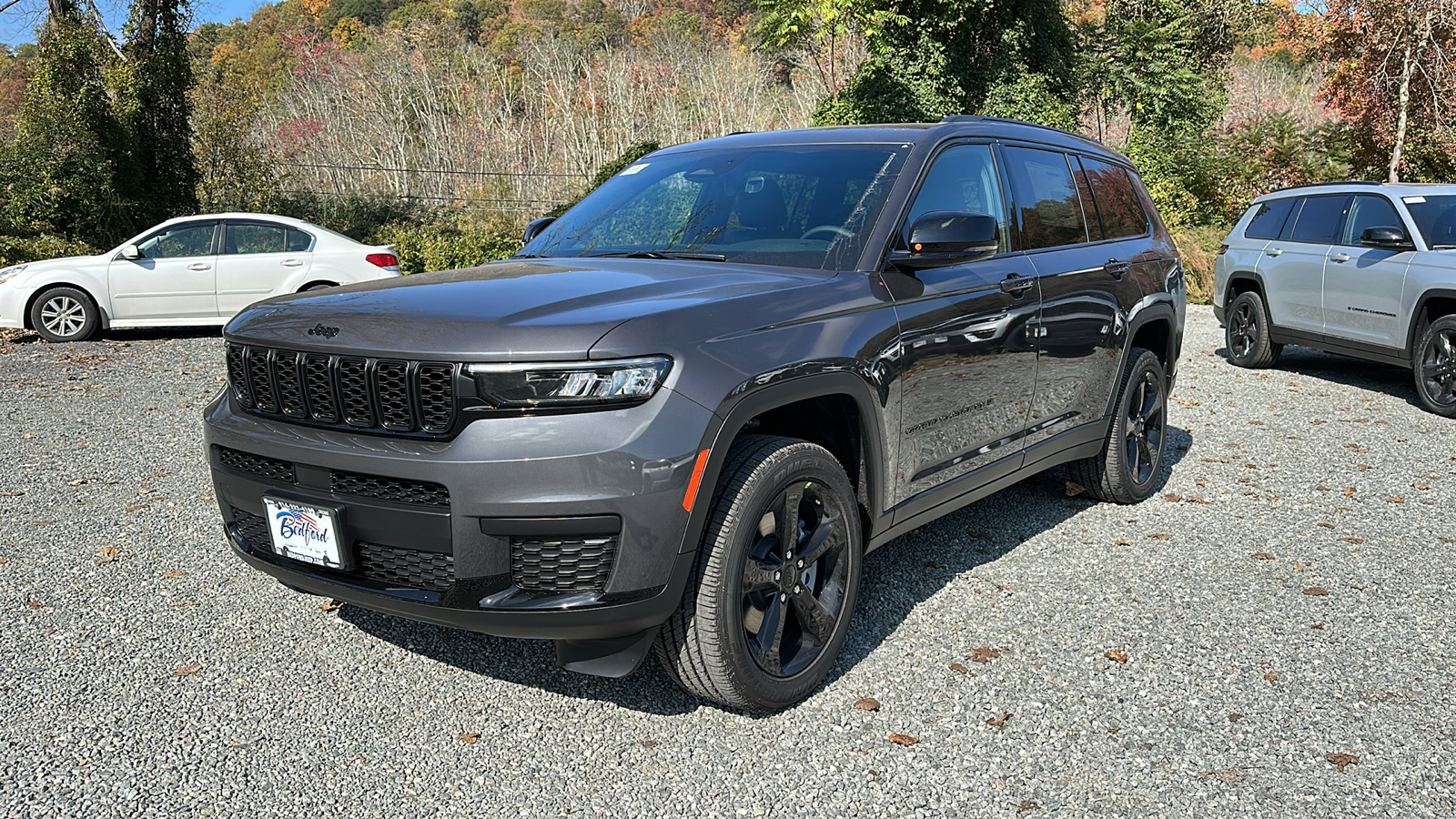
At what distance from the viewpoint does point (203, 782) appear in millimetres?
3045

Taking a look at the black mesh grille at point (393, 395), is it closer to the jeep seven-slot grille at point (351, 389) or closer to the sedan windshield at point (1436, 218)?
the jeep seven-slot grille at point (351, 389)

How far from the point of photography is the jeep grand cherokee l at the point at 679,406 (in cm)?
289

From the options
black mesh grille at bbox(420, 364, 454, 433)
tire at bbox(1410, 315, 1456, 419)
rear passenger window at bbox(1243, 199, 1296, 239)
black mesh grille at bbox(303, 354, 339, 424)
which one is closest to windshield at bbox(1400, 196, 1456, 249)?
tire at bbox(1410, 315, 1456, 419)

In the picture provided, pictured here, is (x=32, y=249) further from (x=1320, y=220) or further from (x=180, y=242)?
(x=1320, y=220)

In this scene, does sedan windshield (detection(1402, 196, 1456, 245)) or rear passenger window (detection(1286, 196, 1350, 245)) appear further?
rear passenger window (detection(1286, 196, 1350, 245))

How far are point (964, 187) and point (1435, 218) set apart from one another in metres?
6.96

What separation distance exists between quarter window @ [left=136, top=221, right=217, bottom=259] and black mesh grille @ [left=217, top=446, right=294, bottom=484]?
10.7 metres

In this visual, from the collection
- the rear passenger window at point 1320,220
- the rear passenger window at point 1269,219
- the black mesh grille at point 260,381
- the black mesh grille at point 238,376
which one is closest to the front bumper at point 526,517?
the black mesh grille at point 260,381

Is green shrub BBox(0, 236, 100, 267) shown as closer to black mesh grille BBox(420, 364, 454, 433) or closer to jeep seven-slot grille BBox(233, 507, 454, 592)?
jeep seven-slot grille BBox(233, 507, 454, 592)

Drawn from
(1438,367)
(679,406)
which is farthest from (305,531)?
(1438,367)

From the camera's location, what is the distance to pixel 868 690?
3.73 meters

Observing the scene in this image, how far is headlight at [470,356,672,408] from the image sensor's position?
2.87 m

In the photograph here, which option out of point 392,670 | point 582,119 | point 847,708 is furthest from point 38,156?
point 847,708

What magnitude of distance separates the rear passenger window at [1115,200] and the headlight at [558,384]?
3.33 meters
